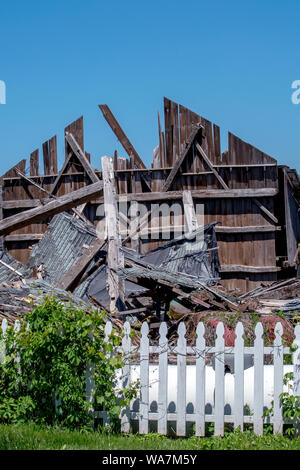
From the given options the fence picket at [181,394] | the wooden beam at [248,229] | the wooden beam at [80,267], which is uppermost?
the wooden beam at [248,229]

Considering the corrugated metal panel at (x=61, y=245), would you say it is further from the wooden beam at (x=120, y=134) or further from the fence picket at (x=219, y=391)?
the fence picket at (x=219, y=391)

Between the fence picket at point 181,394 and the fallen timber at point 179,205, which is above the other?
the fallen timber at point 179,205

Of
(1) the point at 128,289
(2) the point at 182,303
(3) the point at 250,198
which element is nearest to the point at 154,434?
(2) the point at 182,303

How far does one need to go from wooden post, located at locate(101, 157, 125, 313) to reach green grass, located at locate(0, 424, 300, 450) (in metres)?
2.98

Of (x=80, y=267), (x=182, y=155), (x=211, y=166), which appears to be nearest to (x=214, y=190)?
(x=211, y=166)

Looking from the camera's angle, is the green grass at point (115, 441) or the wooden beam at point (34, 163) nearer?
the green grass at point (115, 441)

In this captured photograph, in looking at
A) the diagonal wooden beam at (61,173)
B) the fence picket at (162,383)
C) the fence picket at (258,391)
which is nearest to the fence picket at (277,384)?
the fence picket at (258,391)

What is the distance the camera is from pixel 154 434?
566 centimetres

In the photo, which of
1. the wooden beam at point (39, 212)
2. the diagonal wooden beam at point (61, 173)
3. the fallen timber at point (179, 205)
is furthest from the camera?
the diagonal wooden beam at point (61, 173)

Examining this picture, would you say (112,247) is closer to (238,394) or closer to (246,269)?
(238,394)

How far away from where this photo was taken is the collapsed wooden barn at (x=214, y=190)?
47.4 ft

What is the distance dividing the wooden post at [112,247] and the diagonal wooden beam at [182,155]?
20.2ft
